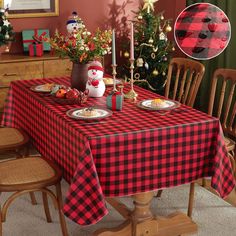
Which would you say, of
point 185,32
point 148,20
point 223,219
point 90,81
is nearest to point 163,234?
point 223,219

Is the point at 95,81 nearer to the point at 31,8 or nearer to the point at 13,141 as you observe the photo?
the point at 13,141

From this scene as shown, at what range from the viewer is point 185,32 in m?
4.59

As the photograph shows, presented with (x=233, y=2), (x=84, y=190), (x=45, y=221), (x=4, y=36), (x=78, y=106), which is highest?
(x=233, y=2)

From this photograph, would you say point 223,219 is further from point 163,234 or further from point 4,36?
point 4,36

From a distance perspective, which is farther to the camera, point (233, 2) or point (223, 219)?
point (233, 2)

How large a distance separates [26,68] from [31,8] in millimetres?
730

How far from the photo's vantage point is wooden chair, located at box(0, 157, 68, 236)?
2.64 metres

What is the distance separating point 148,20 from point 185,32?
1.69 feet

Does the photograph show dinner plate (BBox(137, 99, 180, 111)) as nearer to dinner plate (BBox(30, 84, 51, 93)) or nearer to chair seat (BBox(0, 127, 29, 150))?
dinner plate (BBox(30, 84, 51, 93))

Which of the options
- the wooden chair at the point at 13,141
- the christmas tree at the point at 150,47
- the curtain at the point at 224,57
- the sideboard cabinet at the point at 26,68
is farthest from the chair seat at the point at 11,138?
the curtain at the point at 224,57

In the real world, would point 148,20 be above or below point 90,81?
above

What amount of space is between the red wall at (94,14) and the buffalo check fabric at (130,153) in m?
2.22

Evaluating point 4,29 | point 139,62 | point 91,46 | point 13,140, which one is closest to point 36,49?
point 4,29

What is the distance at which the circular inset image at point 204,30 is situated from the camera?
4.22 m
